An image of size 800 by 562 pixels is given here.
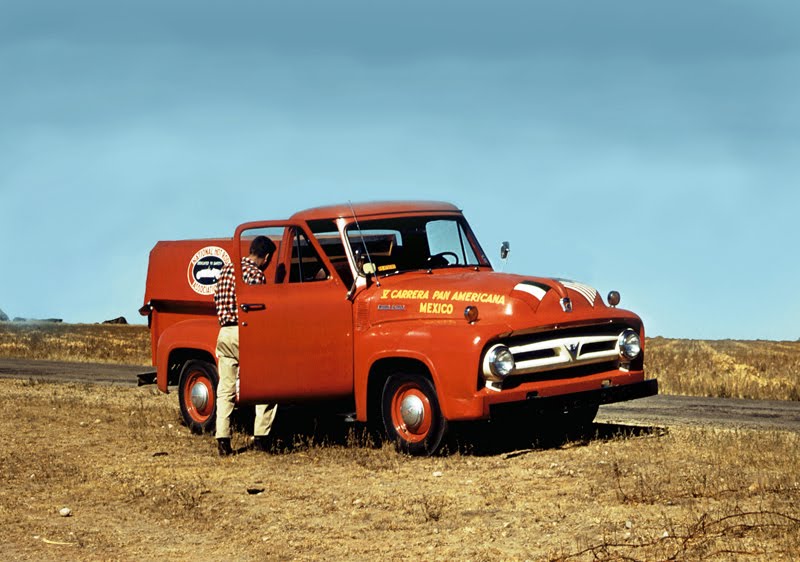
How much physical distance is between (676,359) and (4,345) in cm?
2131

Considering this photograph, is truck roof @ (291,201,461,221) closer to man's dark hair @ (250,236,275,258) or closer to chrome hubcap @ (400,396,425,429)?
man's dark hair @ (250,236,275,258)

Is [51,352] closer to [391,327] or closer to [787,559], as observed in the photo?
[391,327]

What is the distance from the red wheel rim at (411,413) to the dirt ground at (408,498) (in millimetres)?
293

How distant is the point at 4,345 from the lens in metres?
38.2

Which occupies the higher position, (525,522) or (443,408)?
(443,408)

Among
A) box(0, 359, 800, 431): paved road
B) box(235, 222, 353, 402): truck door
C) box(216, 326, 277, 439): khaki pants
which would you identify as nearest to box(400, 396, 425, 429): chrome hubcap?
box(235, 222, 353, 402): truck door

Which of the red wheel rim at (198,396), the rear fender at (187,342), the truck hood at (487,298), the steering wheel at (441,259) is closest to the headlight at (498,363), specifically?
the truck hood at (487,298)

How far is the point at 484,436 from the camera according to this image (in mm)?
13117

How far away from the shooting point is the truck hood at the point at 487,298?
11562 millimetres

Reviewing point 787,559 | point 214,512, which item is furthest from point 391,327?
point 787,559

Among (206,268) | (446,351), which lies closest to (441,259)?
(446,351)

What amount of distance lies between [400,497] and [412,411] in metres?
1.90

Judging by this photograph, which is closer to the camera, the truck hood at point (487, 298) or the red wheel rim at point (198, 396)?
the truck hood at point (487, 298)

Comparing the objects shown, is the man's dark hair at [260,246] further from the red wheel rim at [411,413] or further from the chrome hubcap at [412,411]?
the chrome hubcap at [412,411]
